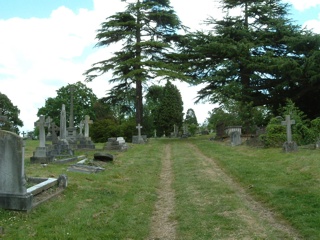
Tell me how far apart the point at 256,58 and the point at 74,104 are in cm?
3301

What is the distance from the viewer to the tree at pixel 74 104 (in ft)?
175

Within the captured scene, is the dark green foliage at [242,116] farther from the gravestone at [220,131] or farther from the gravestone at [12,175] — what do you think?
the gravestone at [12,175]

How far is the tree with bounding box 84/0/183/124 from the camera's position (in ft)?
94.2

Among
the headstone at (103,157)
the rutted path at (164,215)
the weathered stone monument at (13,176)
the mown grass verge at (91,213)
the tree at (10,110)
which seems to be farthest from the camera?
the tree at (10,110)

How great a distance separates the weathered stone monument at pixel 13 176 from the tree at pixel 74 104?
1866 inches

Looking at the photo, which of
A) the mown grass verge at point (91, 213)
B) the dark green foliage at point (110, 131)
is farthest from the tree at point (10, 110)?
the mown grass verge at point (91, 213)

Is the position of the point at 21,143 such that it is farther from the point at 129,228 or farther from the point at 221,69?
Answer: the point at 221,69

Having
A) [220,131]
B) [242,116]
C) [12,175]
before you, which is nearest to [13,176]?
[12,175]

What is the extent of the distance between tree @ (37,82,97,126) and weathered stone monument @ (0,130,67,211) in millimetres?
47386

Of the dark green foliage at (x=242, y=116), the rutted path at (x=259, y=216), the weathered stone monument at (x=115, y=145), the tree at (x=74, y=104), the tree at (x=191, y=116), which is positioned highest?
the tree at (x=74, y=104)

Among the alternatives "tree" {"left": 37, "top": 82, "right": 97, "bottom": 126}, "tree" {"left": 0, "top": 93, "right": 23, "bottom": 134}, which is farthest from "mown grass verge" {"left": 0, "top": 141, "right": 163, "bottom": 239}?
"tree" {"left": 0, "top": 93, "right": 23, "bottom": 134}

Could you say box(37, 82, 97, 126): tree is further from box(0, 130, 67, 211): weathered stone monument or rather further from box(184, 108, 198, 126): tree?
box(0, 130, 67, 211): weathered stone monument

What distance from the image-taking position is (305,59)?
85.6ft

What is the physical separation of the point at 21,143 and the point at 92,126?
89.7ft
